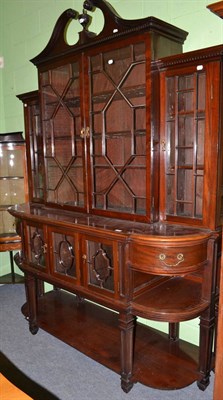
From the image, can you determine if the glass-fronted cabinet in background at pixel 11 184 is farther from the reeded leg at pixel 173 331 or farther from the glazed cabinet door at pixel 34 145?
the reeded leg at pixel 173 331

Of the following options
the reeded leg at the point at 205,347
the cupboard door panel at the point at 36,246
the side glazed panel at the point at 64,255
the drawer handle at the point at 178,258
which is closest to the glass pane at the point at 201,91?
the drawer handle at the point at 178,258

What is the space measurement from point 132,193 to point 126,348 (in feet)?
2.99

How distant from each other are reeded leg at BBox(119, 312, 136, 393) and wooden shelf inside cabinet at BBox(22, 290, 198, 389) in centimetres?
6

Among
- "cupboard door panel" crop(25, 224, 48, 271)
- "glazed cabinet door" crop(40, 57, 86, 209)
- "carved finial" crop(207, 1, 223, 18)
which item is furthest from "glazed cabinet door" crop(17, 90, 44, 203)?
"carved finial" crop(207, 1, 223, 18)

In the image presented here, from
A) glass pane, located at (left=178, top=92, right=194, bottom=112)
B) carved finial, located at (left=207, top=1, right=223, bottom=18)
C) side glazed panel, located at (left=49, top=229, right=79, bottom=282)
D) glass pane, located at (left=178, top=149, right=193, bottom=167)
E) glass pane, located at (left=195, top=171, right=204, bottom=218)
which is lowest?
side glazed panel, located at (left=49, top=229, right=79, bottom=282)

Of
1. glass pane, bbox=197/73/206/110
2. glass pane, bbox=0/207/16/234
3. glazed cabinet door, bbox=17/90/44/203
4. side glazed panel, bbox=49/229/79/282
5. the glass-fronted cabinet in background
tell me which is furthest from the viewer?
glass pane, bbox=0/207/16/234

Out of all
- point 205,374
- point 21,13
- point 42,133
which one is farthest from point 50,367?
point 21,13

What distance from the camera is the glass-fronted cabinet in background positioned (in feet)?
10.5

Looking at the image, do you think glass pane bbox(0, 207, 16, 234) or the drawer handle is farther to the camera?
glass pane bbox(0, 207, 16, 234)

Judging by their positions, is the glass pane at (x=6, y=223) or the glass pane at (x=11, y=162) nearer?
the glass pane at (x=11, y=162)

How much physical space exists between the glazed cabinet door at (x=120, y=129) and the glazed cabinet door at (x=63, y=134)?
0.11 meters

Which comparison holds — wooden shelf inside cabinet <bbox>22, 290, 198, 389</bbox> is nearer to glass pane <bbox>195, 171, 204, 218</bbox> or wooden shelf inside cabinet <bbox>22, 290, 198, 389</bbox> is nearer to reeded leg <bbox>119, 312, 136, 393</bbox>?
reeded leg <bbox>119, 312, 136, 393</bbox>

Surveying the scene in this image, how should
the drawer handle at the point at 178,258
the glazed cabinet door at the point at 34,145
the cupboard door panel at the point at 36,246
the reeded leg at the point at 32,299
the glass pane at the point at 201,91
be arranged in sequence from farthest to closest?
the glazed cabinet door at the point at 34,145, the reeded leg at the point at 32,299, the cupboard door panel at the point at 36,246, the glass pane at the point at 201,91, the drawer handle at the point at 178,258

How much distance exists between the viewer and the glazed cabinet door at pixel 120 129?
6.14 ft
